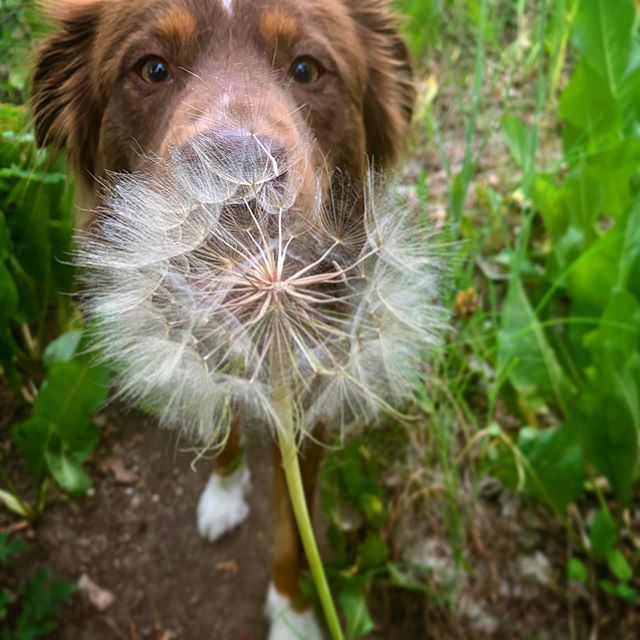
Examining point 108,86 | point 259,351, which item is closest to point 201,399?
point 259,351

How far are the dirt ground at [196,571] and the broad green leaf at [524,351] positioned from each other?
59 centimetres

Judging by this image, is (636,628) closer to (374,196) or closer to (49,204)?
(374,196)

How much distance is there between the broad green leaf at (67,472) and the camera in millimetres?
2266

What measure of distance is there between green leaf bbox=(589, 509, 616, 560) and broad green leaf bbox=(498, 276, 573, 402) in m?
0.43

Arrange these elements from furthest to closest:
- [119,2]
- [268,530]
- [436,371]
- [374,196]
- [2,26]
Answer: [268,530] → [436,371] → [119,2] → [2,26] → [374,196]

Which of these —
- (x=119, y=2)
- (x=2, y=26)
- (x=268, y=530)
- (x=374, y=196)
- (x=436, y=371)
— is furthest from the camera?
(x=268, y=530)

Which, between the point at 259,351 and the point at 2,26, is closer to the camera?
the point at 259,351

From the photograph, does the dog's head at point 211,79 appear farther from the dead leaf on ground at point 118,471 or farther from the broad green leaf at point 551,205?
the dead leaf on ground at point 118,471

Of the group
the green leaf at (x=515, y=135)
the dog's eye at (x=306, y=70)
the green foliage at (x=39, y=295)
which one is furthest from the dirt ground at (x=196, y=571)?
the green leaf at (x=515, y=135)

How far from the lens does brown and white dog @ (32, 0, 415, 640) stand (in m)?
1.66

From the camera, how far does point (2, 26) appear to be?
1.88 metres

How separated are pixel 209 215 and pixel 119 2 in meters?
1.04

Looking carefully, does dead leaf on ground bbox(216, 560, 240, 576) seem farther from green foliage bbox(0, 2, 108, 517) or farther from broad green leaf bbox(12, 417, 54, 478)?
broad green leaf bbox(12, 417, 54, 478)

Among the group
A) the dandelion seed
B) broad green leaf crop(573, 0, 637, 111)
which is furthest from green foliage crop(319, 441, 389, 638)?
broad green leaf crop(573, 0, 637, 111)
